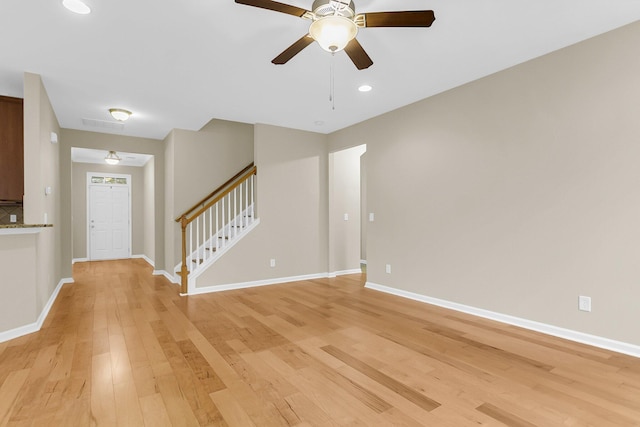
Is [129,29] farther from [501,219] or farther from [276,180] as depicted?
[501,219]

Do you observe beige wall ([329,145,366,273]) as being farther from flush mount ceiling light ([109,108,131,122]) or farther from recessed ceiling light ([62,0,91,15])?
recessed ceiling light ([62,0,91,15])

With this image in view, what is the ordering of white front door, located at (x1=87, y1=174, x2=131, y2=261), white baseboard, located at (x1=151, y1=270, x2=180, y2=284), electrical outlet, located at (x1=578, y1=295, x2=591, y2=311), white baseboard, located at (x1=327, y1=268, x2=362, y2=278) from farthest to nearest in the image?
white front door, located at (x1=87, y1=174, x2=131, y2=261)
white baseboard, located at (x1=327, y1=268, x2=362, y2=278)
white baseboard, located at (x1=151, y1=270, x2=180, y2=284)
electrical outlet, located at (x1=578, y1=295, x2=591, y2=311)

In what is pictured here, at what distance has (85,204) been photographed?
8352 millimetres

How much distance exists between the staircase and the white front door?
13.4ft

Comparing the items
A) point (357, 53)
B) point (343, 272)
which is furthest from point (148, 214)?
point (357, 53)

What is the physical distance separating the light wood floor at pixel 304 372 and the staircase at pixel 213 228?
1.12 metres

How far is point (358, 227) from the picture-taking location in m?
6.54

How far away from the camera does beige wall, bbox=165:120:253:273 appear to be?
19.0ft

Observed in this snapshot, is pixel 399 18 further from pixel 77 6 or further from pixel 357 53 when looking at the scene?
pixel 77 6

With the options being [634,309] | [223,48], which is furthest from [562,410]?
[223,48]

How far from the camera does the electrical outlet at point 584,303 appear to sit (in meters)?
2.89

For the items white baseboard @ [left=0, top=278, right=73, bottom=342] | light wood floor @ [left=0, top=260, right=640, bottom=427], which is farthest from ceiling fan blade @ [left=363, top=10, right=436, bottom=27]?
white baseboard @ [left=0, top=278, right=73, bottom=342]

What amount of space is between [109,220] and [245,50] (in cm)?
763

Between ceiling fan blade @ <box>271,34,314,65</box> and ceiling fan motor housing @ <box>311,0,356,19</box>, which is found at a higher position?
ceiling fan motor housing @ <box>311,0,356,19</box>
